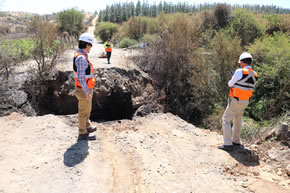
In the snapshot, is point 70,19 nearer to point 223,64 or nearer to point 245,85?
point 223,64

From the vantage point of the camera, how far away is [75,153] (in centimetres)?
438


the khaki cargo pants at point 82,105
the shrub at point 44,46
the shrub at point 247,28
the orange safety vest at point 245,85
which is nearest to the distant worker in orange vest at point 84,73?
the khaki cargo pants at point 82,105

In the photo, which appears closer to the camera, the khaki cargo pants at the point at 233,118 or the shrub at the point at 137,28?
the khaki cargo pants at the point at 233,118

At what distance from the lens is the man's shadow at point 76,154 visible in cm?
409

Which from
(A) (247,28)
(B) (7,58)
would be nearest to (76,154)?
(B) (7,58)

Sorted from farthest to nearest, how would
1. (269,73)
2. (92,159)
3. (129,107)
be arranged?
(269,73) < (129,107) < (92,159)

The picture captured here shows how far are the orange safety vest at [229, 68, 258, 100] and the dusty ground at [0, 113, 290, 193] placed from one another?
1.19 meters

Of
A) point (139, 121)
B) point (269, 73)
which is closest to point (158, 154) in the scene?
point (139, 121)

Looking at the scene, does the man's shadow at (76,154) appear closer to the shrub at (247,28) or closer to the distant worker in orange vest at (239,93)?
the distant worker in orange vest at (239,93)

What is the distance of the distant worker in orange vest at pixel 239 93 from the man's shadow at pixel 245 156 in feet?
0.40

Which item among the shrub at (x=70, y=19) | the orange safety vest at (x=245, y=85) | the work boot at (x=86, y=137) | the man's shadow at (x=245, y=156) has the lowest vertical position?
the man's shadow at (x=245, y=156)

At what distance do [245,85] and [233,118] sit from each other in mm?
769

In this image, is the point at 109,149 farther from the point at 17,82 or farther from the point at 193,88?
the point at 193,88

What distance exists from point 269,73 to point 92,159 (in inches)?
404
